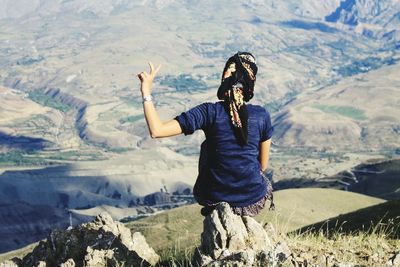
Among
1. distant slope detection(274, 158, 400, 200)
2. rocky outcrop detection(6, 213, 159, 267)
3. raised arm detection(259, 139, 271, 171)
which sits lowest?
distant slope detection(274, 158, 400, 200)

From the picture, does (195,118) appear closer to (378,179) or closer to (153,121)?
(153,121)

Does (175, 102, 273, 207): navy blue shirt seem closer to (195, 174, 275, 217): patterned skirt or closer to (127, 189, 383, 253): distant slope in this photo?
(195, 174, 275, 217): patterned skirt

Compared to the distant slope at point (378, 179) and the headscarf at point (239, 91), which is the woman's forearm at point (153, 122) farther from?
the distant slope at point (378, 179)

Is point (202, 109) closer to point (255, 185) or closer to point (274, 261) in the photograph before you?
point (255, 185)

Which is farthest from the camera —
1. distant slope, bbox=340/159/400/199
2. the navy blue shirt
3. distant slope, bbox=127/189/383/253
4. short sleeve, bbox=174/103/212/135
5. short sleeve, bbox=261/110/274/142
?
distant slope, bbox=340/159/400/199

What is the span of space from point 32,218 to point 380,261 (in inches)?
7391

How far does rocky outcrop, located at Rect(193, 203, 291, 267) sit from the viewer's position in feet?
29.0

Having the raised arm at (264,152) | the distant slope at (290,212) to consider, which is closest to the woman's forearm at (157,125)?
the raised arm at (264,152)

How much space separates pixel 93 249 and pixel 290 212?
5739 centimetres

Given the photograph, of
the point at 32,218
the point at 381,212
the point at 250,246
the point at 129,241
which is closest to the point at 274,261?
the point at 250,246

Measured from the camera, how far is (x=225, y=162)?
9.95 m

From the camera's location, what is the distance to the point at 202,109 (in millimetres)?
9680

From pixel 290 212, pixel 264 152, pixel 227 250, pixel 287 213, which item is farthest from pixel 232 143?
pixel 290 212

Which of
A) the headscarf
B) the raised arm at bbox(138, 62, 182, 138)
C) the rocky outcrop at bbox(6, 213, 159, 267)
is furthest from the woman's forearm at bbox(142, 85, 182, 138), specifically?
the rocky outcrop at bbox(6, 213, 159, 267)
